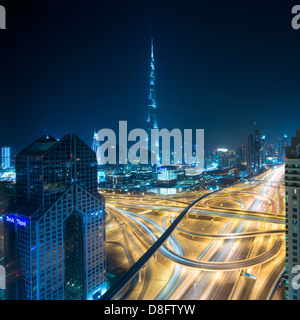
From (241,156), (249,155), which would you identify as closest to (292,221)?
(249,155)

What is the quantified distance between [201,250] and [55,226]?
857 cm

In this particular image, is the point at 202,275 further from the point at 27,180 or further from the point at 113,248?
the point at 27,180

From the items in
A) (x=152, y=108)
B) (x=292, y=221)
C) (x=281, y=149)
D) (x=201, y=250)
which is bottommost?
(x=201, y=250)

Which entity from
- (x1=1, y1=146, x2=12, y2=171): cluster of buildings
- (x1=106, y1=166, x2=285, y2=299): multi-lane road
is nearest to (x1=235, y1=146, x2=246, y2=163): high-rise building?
(x1=106, y1=166, x2=285, y2=299): multi-lane road

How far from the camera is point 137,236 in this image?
50.4 feet

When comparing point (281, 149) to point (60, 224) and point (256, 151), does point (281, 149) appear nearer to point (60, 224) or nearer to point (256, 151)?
point (256, 151)

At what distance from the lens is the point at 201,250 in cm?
1295

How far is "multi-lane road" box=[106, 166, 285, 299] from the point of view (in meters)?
9.30

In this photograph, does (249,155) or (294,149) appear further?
(249,155)

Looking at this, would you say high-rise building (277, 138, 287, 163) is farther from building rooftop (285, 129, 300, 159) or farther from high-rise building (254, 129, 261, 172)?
building rooftop (285, 129, 300, 159)

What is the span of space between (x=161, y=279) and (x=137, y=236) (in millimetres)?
5429

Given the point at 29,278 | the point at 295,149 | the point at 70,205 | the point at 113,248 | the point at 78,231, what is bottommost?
the point at 113,248
